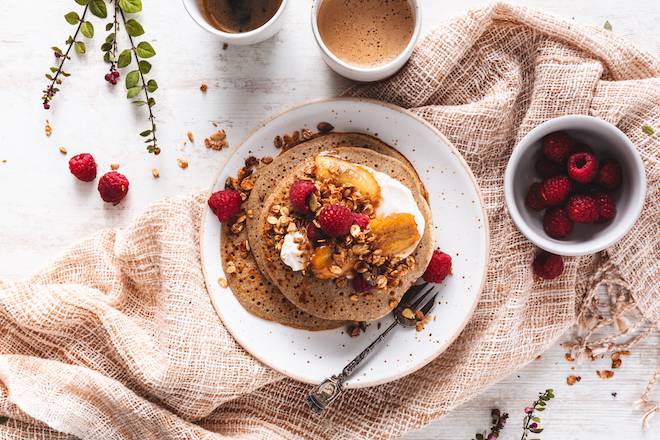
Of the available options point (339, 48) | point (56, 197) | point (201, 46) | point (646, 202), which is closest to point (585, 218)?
point (646, 202)

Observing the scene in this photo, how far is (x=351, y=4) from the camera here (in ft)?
6.59

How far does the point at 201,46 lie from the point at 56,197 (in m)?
0.71

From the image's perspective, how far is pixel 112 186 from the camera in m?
2.13

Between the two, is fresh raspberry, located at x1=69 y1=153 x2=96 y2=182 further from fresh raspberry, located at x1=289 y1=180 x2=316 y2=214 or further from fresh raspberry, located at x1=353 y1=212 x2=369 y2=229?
fresh raspberry, located at x1=353 y1=212 x2=369 y2=229

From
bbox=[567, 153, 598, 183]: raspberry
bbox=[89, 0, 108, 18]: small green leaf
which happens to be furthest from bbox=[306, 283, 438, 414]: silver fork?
bbox=[89, 0, 108, 18]: small green leaf

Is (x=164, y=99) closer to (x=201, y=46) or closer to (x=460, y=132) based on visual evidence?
(x=201, y=46)

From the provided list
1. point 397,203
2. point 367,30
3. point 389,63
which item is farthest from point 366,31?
point 397,203

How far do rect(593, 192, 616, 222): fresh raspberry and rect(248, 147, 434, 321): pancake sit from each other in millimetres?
501

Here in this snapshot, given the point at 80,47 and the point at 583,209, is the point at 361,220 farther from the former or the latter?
the point at 80,47

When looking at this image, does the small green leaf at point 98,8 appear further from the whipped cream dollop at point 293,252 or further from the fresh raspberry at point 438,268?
the fresh raspberry at point 438,268

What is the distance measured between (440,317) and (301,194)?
59 centimetres

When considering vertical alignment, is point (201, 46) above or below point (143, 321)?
above

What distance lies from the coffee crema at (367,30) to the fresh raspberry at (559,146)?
1.73 feet

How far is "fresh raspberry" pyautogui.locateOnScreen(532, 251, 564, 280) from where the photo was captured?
2.05m
